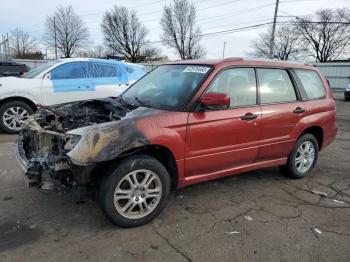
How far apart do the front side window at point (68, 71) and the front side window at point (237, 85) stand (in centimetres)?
534

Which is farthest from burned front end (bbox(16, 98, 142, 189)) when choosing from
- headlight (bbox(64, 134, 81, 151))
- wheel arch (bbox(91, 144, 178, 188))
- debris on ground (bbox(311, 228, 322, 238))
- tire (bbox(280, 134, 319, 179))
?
tire (bbox(280, 134, 319, 179))

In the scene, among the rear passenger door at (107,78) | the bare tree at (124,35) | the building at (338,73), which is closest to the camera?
the rear passenger door at (107,78)

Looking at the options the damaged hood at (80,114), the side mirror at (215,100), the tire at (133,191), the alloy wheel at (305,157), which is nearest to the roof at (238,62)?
the side mirror at (215,100)

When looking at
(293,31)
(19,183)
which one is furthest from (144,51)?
(19,183)

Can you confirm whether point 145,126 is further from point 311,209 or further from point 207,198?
point 311,209

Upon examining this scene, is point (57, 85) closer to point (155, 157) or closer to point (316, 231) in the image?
point (155, 157)

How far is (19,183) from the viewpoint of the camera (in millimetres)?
4930

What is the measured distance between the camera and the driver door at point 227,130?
13.2 ft

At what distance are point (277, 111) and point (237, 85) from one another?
714 mm

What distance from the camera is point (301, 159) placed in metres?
5.41

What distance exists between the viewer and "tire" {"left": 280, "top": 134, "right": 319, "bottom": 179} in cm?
528

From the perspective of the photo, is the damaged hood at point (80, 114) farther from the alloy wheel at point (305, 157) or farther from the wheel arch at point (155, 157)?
the alloy wheel at point (305, 157)

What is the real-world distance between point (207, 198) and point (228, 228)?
0.82m

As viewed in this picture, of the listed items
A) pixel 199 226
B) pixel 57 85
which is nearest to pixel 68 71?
pixel 57 85
